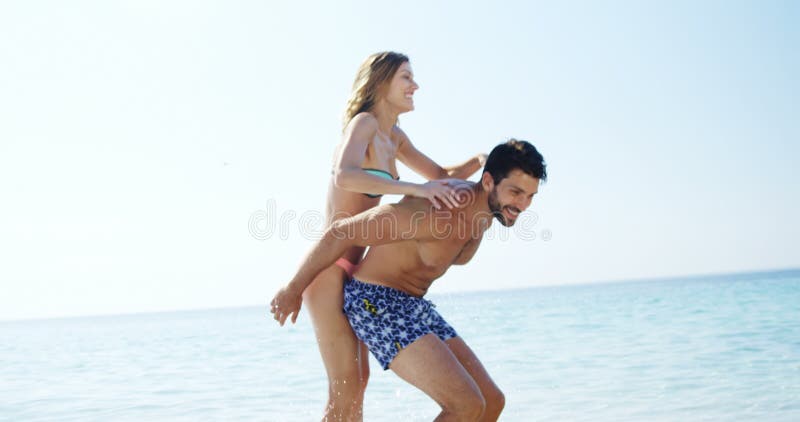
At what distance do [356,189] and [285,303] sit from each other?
61 cm

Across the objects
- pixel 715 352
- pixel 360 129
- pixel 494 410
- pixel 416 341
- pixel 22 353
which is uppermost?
pixel 360 129

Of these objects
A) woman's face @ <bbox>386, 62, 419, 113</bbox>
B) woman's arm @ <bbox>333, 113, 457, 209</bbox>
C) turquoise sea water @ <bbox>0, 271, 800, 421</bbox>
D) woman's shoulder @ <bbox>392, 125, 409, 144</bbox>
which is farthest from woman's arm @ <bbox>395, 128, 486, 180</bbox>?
turquoise sea water @ <bbox>0, 271, 800, 421</bbox>

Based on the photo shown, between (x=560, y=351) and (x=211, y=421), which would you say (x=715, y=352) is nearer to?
(x=560, y=351)

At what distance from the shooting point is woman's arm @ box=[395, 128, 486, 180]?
4.20 metres

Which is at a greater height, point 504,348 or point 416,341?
point 416,341

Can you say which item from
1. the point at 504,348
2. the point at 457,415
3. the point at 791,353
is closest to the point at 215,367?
the point at 504,348

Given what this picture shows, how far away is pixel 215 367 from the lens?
13.1 meters

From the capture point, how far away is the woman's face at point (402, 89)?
12.6 ft

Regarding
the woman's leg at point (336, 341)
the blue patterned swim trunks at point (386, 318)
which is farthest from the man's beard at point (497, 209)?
the woman's leg at point (336, 341)

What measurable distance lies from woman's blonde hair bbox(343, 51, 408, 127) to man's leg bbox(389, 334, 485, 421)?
1.20 metres

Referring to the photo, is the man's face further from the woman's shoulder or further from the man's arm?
the woman's shoulder

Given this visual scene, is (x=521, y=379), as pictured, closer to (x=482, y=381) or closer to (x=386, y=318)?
(x=482, y=381)

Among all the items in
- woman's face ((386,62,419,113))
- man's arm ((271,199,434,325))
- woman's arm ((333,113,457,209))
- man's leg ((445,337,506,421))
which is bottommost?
man's leg ((445,337,506,421))

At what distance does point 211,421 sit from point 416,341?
5.64 meters
